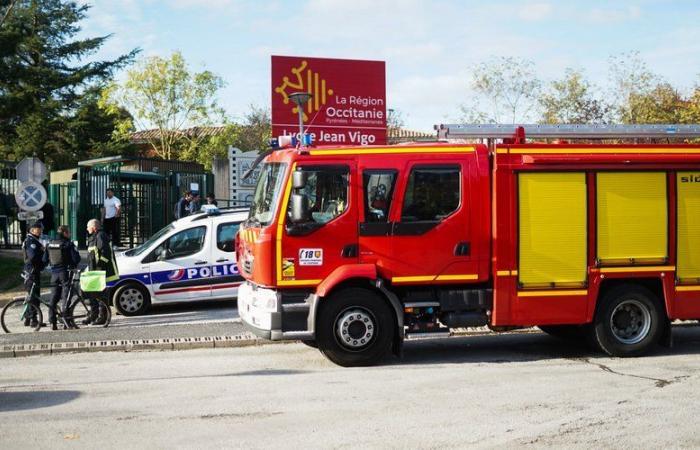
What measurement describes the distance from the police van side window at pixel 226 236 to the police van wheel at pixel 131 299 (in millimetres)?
1578

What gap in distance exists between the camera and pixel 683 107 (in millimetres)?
33750

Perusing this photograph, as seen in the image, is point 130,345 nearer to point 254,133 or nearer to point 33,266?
point 33,266

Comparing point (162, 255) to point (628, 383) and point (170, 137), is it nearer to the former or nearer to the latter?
point (628, 383)

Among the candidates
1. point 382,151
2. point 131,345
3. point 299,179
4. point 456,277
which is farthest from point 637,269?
point 131,345

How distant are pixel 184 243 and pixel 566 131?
738 centimetres

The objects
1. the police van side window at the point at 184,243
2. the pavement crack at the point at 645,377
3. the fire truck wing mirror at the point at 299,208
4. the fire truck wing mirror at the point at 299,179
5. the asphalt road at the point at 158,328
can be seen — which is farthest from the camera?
the police van side window at the point at 184,243

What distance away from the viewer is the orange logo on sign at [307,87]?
19344 mm

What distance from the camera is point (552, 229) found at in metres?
10.3

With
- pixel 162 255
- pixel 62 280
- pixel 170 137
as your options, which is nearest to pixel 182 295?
pixel 162 255

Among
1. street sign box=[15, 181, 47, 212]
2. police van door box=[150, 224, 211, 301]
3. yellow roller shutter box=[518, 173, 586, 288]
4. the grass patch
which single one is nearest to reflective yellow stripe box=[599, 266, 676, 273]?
Result: yellow roller shutter box=[518, 173, 586, 288]

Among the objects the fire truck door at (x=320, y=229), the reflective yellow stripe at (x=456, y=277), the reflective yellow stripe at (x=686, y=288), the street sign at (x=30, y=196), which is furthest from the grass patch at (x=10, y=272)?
the reflective yellow stripe at (x=686, y=288)

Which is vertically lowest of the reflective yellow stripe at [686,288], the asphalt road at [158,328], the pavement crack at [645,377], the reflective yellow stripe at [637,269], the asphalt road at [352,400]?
the asphalt road at [352,400]

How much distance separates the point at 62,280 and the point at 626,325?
8.69 m

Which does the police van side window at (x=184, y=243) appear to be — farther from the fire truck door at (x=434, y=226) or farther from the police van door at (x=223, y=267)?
the fire truck door at (x=434, y=226)
